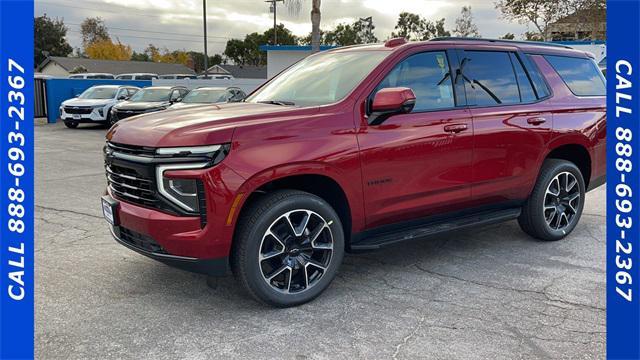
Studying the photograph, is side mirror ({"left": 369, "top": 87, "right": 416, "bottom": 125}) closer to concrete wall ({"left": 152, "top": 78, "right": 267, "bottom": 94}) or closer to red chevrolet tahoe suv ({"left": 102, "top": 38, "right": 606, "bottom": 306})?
red chevrolet tahoe suv ({"left": 102, "top": 38, "right": 606, "bottom": 306})

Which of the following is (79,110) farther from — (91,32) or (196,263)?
(91,32)

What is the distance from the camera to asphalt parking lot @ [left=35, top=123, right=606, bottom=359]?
3.33m

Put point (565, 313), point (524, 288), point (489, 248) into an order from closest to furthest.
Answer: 1. point (565, 313)
2. point (524, 288)
3. point (489, 248)

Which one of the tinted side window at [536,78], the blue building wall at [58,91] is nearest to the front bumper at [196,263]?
the tinted side window at [536,78]

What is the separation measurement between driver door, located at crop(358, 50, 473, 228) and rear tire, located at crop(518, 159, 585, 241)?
1.04 m

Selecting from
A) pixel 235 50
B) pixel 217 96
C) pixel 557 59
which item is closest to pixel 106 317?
pixel 557 59

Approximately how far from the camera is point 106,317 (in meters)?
3.73

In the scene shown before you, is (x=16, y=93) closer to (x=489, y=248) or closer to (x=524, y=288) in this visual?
(x=524, y=288)

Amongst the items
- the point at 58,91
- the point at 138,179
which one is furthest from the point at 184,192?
the point at 58,91

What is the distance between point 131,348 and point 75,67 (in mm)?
69662

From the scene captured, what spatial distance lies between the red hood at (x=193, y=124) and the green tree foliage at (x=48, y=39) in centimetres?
8489

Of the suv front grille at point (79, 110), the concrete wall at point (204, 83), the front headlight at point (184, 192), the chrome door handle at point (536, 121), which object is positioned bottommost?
the front headlight at point (184, 192)

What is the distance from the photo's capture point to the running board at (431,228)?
4215mm

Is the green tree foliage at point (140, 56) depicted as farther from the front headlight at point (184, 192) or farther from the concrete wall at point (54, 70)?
the front headlight at point (184, 192)
